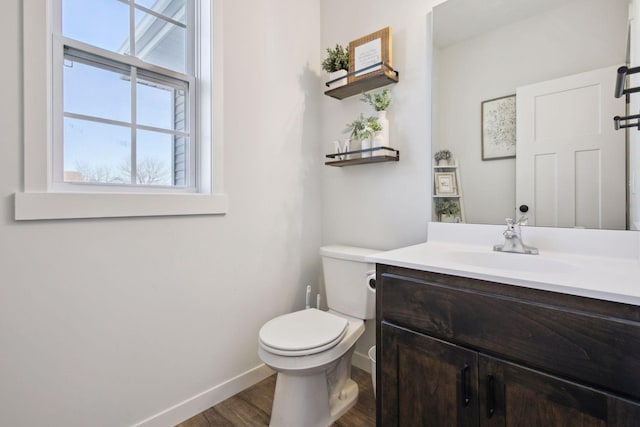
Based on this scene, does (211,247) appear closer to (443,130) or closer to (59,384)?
(59,384)

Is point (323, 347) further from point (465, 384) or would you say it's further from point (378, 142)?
point (378, 142)

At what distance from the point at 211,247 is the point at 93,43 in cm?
103

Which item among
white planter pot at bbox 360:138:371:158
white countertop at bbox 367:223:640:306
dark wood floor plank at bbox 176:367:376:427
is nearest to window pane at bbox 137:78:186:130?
white planter pot at bbox 360:138:371:158

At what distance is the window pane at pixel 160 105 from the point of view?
1.47 meters

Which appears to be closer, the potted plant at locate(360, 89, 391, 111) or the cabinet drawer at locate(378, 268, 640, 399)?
the cabinet drawer at locate(378, 268, 640, 399)

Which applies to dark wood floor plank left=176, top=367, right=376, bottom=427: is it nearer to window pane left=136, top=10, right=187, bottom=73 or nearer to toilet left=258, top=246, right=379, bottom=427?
toilet left=258, top=246, right=379, bottom=427

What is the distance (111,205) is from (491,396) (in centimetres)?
153

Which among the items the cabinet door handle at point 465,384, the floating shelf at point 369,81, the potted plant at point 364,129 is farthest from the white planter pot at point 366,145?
the cabinet door handle at point 465,384

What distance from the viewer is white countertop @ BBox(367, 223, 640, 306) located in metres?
0.79

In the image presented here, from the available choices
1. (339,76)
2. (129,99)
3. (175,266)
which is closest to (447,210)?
(339,76)

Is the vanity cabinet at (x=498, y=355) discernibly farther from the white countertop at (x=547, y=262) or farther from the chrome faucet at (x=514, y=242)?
the chrome faucet at (x=514, y=242)

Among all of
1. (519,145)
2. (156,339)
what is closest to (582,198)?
(519,145)

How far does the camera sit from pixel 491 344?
91cm

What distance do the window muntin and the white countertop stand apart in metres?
1.15
